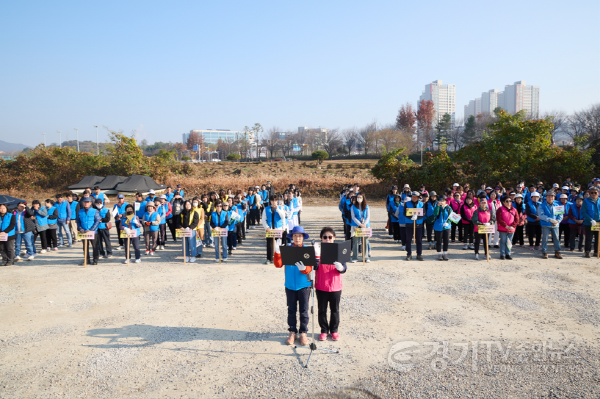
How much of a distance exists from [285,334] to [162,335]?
2026 mm

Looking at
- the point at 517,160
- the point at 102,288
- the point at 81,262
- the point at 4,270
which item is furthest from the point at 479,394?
the point at 517,160

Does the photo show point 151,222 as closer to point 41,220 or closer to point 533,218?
point 41,220

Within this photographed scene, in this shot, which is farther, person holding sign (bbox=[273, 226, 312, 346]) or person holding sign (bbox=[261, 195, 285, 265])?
person holding sign (bbox=[261, 195, 285, 265])

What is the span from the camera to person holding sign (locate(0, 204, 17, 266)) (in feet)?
34.1

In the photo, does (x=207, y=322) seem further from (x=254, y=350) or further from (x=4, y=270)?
(x=4, y=270)

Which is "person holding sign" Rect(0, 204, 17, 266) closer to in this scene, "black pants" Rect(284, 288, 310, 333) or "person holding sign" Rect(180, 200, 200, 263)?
"person holding sign" Rect(180, 200, 200, 263)

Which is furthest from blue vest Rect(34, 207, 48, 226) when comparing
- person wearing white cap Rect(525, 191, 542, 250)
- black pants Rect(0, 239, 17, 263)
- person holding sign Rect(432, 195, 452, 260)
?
person wearing white cap Rect(525, 191, 542, 250)

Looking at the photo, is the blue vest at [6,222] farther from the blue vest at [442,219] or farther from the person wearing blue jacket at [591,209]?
the person wearing blue jacket at [591,209]

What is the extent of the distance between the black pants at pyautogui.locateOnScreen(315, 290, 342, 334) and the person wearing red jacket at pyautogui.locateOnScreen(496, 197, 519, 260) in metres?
6.96

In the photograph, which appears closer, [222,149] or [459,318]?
[459,318]

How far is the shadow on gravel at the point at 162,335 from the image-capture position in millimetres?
5754

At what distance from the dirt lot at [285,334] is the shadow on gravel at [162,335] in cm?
3

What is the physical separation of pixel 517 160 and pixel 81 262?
2284 cm

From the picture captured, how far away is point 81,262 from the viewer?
1096 cm
